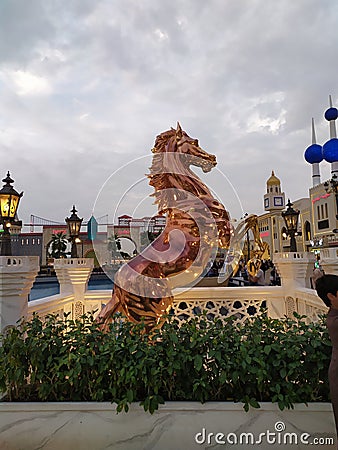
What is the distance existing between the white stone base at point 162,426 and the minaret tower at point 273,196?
1507 inches

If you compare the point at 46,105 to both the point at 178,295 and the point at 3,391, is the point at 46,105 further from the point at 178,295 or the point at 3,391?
the point at 3,391

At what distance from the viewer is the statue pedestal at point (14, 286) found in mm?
2213

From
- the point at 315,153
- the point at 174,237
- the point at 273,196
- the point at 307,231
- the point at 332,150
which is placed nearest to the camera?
the point at 174,237

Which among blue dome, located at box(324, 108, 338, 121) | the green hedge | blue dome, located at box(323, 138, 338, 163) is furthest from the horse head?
blue dome, located at box(324, 108, 338, 121)

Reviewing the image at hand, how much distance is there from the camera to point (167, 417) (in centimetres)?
171

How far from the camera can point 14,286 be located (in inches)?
89.1

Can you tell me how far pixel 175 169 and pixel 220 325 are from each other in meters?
1.58

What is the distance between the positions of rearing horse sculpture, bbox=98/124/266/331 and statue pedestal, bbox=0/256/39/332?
0.68 metres

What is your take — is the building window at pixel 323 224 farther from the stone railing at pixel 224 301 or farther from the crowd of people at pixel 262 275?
the stone railing at pixel 224 301

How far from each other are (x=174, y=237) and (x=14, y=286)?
137 centimetres

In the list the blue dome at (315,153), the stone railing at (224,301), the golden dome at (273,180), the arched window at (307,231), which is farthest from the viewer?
the golden dome at (273,180)

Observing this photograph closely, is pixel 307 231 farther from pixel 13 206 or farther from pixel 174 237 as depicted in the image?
pixel 13 206

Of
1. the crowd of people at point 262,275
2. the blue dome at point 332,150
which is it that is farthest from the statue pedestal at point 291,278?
the blue dome at point 332,150

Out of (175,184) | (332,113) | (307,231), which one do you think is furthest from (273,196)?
(175,184)
